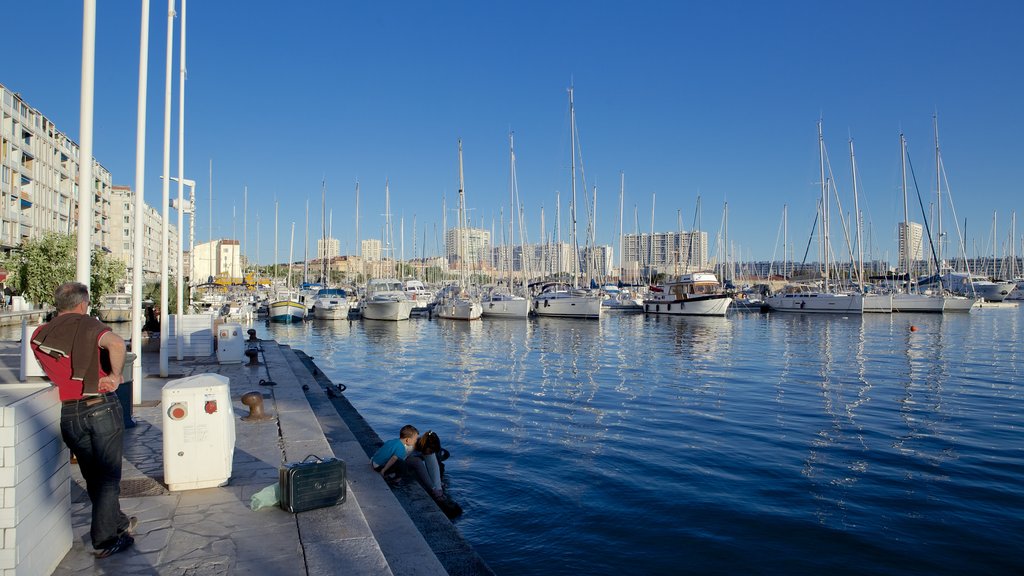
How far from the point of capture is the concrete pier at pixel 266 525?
16.9ft

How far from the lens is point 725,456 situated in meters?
12.4

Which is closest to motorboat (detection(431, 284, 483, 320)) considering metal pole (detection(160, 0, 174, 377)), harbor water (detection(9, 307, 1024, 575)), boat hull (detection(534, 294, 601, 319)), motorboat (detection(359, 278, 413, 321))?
motorboat (detection(359, 278, 413, 321))

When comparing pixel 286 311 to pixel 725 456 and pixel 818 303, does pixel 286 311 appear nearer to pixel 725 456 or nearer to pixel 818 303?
pixel 725 456

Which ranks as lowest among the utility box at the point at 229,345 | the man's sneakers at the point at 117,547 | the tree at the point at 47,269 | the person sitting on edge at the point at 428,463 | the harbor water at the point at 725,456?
the harbor water at the point at 725,456

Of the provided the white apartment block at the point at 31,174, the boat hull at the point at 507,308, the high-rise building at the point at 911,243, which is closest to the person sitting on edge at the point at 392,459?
the white apartment block at the point at 31,174

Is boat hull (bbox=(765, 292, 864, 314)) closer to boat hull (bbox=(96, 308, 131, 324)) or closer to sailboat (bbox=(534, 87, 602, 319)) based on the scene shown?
sailboat (bbox=(534, 87, 602, 319))

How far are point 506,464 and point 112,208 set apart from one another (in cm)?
9829

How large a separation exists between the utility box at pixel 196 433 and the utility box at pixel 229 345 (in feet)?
37.8

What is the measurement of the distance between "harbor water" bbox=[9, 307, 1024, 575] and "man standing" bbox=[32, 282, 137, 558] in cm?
407

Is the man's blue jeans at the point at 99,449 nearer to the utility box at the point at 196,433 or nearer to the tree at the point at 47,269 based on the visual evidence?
the utility box at the point at 196,433

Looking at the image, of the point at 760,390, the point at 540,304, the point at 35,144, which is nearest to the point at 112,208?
the point at 35,144

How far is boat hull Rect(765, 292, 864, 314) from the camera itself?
211 feet

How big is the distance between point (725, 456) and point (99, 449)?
402 inches

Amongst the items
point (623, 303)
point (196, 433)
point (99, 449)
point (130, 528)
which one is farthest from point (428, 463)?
point (623, 303)
